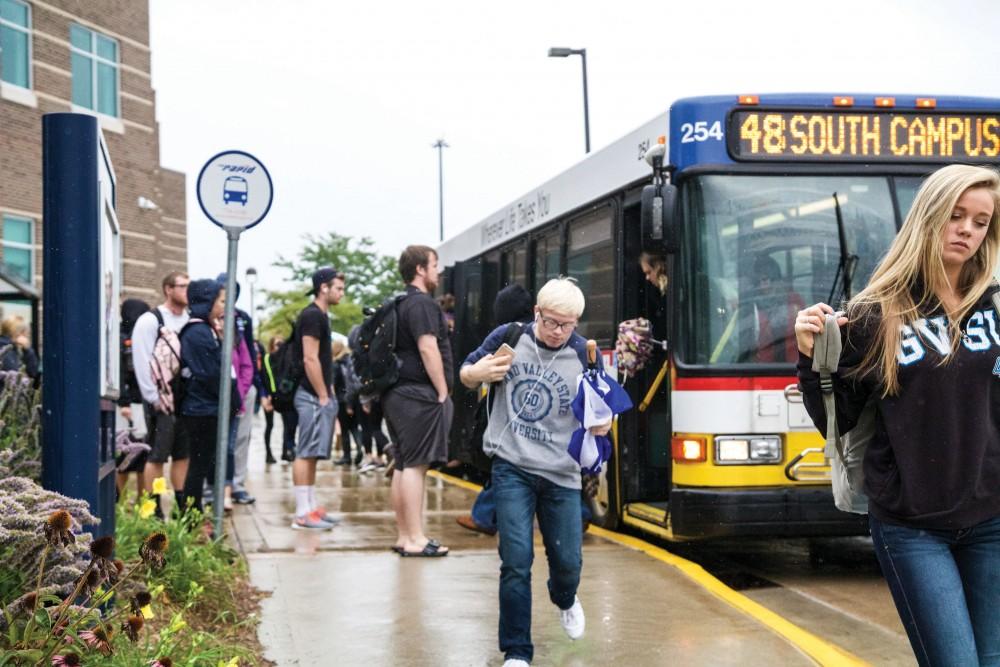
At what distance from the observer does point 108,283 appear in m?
5.12

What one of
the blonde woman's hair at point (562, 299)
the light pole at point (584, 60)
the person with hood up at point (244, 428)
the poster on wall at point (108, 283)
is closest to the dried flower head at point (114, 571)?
the poster on wall at point (108, 283)

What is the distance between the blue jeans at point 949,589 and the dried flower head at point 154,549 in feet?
6.29

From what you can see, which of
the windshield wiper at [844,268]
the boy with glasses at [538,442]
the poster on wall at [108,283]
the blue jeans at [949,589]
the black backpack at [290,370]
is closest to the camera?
the blue jeans at [949,589]

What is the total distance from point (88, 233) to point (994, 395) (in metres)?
3.08

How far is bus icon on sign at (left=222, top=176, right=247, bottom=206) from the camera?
822cm

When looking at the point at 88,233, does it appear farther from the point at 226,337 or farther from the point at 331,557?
the point at 331,557

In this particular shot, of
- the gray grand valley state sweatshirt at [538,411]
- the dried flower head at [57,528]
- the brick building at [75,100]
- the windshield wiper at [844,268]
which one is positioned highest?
the brick building at [75,100]

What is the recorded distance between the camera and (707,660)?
5457 mm

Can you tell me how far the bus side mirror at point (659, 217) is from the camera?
7.69 metres

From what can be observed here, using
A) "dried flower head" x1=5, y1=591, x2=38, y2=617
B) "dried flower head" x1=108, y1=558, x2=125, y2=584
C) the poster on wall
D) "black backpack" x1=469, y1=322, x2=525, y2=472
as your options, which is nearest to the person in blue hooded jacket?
the poster on wall

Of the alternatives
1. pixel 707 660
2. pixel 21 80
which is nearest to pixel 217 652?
pixel 707 660

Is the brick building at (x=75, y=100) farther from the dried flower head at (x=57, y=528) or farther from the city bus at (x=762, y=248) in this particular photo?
the dried flower head at (x=57, y=528)

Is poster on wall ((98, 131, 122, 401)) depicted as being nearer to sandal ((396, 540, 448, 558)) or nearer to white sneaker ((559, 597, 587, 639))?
white sneaker ((559, 597, 587, 639))

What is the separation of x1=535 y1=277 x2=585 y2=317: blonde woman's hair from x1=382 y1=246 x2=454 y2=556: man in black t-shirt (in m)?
2.58
